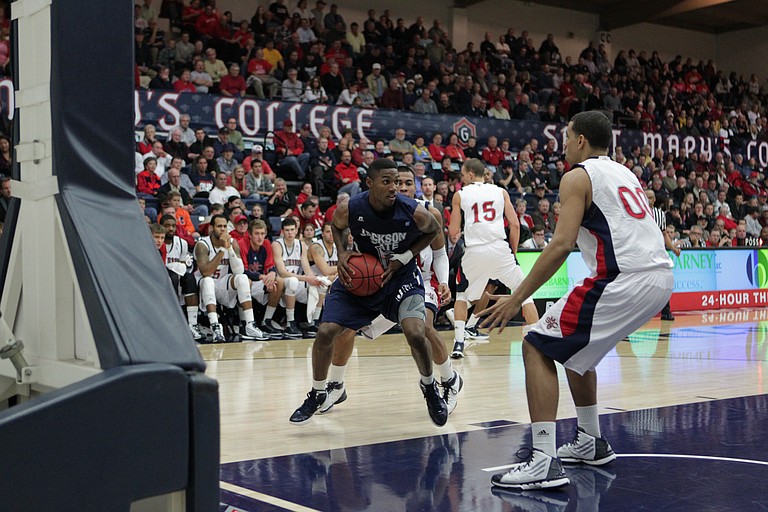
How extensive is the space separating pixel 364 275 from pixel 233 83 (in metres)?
10.7

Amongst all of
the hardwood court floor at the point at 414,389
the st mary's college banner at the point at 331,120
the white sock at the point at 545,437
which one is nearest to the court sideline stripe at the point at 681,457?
the white sock at the point at 545,437

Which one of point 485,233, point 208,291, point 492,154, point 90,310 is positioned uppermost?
point 492,154

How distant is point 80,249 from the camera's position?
8.26ft

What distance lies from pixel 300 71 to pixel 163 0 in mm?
2789

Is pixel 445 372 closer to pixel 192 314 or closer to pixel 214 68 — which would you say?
pixel 192 314

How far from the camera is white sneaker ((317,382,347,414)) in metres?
6.05

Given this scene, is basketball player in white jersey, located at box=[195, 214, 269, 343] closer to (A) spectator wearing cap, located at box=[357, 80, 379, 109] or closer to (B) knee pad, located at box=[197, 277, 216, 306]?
(B) knee pad, located at box=[197, 277, 216, 306]

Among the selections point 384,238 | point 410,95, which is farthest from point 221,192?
point 384,238

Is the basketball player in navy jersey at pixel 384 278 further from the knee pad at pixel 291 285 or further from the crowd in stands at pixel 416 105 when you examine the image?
the crowd in stands at pixel 416 105

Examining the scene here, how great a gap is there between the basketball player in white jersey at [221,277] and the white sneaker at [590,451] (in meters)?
6.97

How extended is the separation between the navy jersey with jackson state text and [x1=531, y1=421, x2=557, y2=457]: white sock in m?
1.82

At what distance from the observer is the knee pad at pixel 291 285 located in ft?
37.6

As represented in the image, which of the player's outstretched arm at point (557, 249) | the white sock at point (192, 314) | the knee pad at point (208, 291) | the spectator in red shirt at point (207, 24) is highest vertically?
the spectator in red shirt at point (207, 24)

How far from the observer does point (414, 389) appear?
7.22 meters
